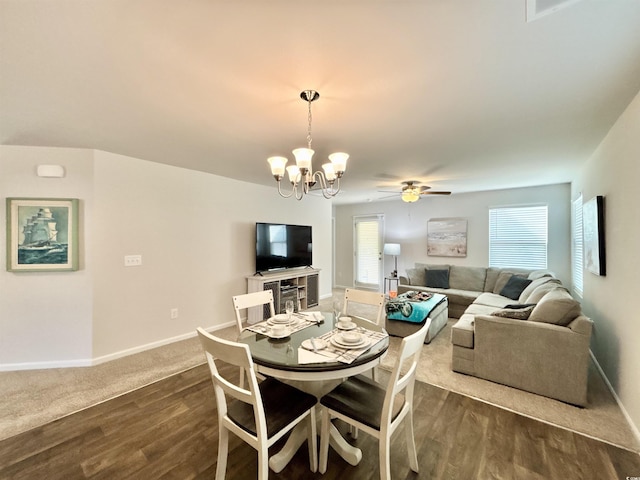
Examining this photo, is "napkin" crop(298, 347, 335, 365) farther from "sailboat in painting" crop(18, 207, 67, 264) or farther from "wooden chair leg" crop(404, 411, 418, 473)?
"sailboat in painting" crop(18, 207, 67, 264)

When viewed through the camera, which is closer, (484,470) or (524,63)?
(524,63)

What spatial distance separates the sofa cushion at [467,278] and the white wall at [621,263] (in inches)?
86.7

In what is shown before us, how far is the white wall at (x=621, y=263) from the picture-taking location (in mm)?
1991

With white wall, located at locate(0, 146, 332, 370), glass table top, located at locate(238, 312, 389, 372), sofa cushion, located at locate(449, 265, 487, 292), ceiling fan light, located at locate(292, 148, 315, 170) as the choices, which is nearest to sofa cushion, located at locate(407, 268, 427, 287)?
sofa cushion, located at locate(449, 265, 487, 292)

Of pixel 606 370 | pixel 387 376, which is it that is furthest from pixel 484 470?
pixel 606 370

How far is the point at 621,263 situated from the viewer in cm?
225

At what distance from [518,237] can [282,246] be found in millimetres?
4651

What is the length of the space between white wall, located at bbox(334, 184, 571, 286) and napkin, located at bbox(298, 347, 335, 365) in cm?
532

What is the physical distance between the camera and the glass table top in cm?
151

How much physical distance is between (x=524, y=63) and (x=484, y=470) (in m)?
2.45

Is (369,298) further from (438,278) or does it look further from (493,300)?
(438,278)

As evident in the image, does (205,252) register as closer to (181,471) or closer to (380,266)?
(181,471)

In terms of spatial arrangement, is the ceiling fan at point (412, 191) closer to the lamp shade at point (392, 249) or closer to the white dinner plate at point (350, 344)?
the lamp shade at point (392, 249)

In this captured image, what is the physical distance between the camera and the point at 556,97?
1.89 m
